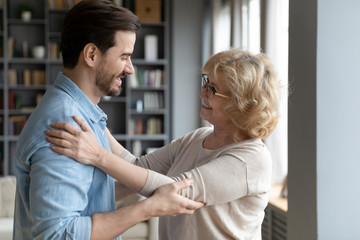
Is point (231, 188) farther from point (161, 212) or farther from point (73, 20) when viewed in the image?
point (73, 20)

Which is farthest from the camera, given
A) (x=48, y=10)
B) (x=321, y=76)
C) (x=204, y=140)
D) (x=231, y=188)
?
(x=48, y=10)

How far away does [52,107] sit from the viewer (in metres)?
1.35

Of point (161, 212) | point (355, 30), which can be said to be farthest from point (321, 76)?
point (161, 212)

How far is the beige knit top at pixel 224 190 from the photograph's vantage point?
5.02 feet

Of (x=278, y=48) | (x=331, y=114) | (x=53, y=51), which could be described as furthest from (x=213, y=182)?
(x=53, y=51)

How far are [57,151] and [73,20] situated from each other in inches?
17.4

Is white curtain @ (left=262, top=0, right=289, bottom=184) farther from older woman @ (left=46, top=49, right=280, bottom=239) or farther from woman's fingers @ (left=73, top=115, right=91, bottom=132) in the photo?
woman's fingers @ (left=73, top=115, right=91, bottom=132)

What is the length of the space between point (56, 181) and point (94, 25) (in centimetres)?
51

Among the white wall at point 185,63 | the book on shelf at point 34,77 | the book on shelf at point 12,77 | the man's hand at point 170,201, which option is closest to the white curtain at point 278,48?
the man's hand at point 170,201

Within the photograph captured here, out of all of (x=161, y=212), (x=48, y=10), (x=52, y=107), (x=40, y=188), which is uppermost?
(x=48, y=10)

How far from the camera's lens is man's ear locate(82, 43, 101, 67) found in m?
1.45

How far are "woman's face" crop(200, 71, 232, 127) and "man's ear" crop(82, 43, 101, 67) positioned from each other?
0.47 meters

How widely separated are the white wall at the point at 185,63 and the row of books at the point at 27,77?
210 cm

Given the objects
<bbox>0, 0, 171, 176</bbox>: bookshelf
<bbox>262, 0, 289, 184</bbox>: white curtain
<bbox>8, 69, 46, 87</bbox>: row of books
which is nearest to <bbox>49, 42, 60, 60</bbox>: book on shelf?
<bbox>0, 0, 171, 176</bbox>: bookshelf
